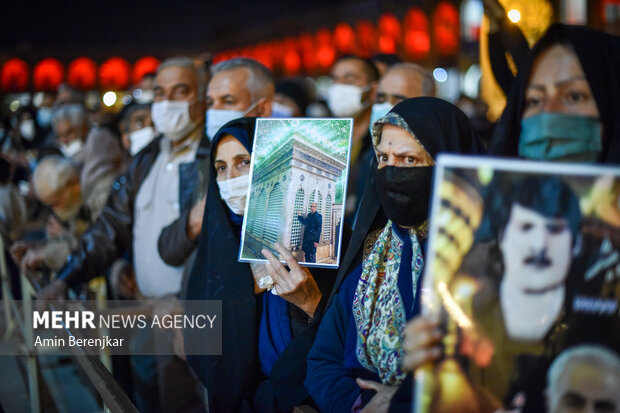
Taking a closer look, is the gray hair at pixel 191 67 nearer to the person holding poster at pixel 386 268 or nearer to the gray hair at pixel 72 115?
the person holding poster at pixel 386 268

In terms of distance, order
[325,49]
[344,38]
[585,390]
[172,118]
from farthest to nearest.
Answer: [325,49]
[344,38]
[172,118]
[585,390]

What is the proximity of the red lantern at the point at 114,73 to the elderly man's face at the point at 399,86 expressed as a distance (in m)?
28.7

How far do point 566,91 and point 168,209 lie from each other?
2655 millimetres

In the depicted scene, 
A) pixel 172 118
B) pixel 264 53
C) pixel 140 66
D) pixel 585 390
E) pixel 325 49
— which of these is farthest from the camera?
pixel 140 66

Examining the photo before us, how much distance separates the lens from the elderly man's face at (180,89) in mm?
3959

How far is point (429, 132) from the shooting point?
73.8 inches

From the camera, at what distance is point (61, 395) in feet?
16.1

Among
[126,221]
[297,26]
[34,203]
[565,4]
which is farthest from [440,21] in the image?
[126,221]

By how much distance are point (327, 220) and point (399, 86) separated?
2.24 m

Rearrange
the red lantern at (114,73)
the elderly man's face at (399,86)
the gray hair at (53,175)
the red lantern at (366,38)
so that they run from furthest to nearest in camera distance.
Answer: the red lantern at (114,73) < the red lantern at (366,38) < the gray hair at (53,175) < the elderly man's face at (399,86)

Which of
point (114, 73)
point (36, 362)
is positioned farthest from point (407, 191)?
point (114, 73)

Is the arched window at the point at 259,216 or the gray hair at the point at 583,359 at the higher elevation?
the arched window at the point at 259,216

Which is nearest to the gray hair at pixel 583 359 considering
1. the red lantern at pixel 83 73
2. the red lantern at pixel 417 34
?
the red lantern at pixel 417 34

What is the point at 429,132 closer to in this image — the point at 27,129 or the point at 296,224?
the point at 296,224
